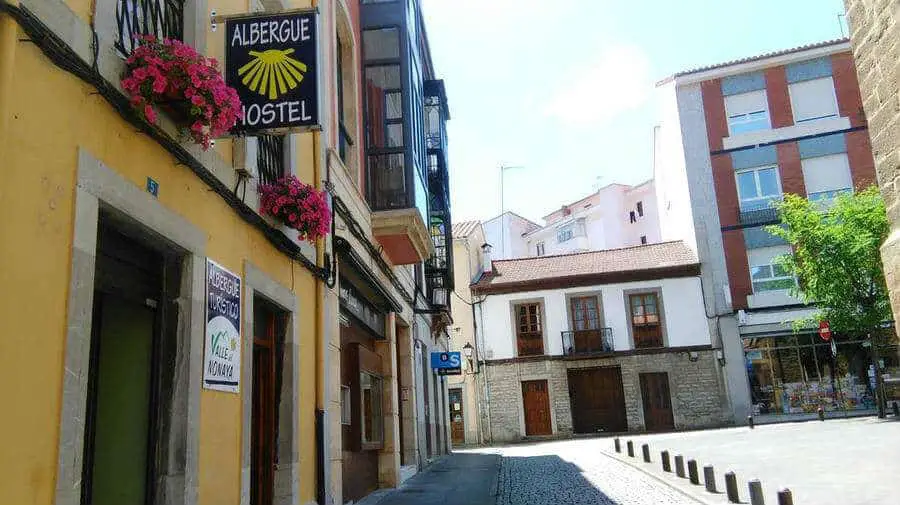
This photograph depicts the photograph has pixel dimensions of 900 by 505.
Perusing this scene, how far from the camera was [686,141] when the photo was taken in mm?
27641

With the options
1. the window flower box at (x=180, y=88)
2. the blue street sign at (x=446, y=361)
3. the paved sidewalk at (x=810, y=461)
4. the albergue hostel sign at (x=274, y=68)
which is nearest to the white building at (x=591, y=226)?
the paved sidewalk at (x=810, y=461)

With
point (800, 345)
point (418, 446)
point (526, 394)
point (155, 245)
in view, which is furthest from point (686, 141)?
point (155, 245)

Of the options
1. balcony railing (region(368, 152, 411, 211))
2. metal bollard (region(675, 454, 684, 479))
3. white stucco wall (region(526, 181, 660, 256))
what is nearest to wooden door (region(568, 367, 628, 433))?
white stucco wall (region(526, 181, 660, 256))

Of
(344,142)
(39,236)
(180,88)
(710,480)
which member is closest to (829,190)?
(710,480)

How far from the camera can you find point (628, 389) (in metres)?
27.2

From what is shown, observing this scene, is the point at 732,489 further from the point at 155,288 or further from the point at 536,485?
the point at 155,288

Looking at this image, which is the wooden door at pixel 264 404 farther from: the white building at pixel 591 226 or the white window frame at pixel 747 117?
the white building at pixel 591 226

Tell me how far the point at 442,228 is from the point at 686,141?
41.0 ft

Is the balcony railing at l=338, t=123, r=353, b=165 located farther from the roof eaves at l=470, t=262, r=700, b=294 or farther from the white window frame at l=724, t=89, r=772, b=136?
the white window frame at l=724, t=89, r=772, b=136

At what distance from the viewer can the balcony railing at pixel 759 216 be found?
26250 mm

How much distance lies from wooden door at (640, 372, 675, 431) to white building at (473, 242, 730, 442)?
0.12 ft

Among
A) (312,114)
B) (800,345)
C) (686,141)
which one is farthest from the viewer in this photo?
(686,141)

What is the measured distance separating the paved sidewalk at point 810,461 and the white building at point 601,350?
7.12 metres

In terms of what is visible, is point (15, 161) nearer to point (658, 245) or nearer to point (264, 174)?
point (264, 174)
